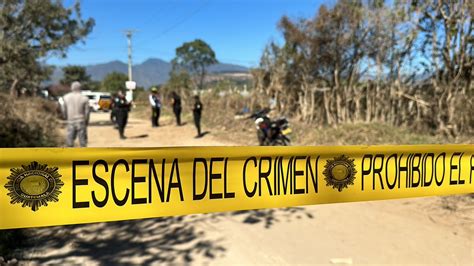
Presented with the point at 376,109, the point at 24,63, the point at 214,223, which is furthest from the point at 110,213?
the point at 24,63

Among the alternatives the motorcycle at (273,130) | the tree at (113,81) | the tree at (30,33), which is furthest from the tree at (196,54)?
the motorcycle at (273,130)

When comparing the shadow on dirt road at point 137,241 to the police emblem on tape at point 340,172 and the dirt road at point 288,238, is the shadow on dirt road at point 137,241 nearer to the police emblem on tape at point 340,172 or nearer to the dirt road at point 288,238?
the dirt road at point 288,238

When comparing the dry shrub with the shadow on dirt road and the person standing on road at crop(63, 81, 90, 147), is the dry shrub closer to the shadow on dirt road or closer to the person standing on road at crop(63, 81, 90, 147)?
the person standing on road at crop(63, 81, 90, 147)

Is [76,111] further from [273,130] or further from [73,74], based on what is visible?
[73,74]

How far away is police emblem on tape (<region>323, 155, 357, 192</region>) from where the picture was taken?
3283mm

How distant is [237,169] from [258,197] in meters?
0.31

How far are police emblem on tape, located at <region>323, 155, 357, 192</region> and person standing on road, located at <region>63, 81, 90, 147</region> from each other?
18.6ft

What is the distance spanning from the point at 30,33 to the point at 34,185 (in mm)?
15275

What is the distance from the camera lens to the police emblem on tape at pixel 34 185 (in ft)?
8.21

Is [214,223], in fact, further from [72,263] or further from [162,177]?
[162,177]

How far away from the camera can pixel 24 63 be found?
15.8 meters

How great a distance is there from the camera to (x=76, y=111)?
24.0 ft

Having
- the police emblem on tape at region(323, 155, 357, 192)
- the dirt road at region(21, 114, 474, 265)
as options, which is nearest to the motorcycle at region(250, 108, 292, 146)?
the dirt road at region(21, 114, 474, 265)

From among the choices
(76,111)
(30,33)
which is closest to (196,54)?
(30,33)
